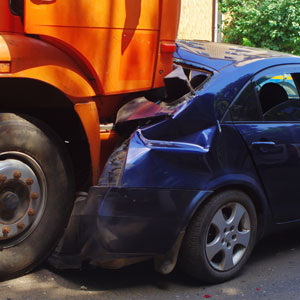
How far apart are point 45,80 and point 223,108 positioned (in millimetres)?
1265

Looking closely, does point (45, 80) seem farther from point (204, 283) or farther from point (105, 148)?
point (204, 283)

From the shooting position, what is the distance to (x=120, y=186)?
3625 mm

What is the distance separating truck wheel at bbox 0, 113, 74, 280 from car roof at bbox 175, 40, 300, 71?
4.33ft

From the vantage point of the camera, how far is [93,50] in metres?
3.94

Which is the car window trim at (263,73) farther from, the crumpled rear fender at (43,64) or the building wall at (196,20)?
A: the building wall at (196,20)

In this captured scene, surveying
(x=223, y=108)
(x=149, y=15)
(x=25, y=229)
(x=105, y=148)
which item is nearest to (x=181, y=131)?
(x=223, y=108)

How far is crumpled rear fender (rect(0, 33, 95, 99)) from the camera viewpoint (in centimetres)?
359

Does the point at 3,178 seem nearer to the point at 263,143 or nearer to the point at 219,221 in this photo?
the point at 219,221

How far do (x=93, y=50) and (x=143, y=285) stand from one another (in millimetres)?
Answer: 1720

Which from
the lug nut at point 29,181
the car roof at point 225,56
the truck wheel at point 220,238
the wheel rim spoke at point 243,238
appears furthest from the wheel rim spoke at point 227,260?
the lug nut at point 29,181

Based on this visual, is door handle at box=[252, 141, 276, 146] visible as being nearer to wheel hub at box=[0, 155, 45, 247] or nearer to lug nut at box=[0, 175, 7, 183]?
wheel hub at box=[0, 155, 45, 247]

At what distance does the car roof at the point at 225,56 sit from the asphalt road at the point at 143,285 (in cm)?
161

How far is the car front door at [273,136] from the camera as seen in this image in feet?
13.6

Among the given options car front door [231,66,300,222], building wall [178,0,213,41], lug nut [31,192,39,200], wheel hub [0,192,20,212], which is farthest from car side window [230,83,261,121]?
building wall [178,0,213,41]
